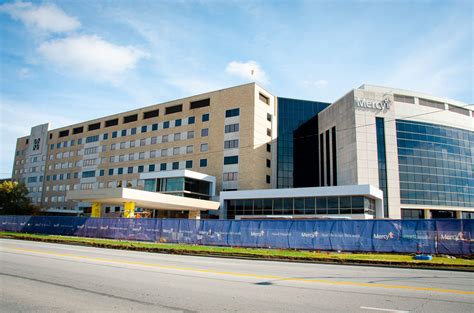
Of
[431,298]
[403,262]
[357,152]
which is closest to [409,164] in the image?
[357,152]

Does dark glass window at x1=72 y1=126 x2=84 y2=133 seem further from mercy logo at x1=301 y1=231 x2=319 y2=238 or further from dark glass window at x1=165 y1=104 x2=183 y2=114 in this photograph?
mercy logo at x1=301 y1=231 x2=319 y2=238

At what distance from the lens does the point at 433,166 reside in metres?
52.2

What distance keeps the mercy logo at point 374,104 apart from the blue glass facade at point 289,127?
41.9 feet

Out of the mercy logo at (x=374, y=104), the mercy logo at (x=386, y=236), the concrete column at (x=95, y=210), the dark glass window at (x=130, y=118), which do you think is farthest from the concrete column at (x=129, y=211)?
the dark glass window at (x=130, y=118)

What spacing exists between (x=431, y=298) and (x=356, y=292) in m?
1.64

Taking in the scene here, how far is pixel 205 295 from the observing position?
814 cm

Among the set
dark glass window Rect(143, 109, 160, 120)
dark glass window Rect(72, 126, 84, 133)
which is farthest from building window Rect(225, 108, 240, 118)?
dark glass window Rect(72, 126, 84, 133)

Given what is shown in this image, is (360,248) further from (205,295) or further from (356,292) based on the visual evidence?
(205,295)

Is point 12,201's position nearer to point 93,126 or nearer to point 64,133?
point 93,126

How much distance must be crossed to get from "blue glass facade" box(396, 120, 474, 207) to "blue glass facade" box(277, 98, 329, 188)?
15.7m

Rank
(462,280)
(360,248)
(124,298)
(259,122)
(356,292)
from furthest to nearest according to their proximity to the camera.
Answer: (259,122), (360,248), (462,280), (356,292), (124,298)

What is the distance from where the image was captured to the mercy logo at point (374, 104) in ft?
169

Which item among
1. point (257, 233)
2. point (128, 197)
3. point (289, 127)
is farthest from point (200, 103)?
point (257, 233)

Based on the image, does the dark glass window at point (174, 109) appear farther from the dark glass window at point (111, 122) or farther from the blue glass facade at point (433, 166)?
the blue glass facade at point (433, 166)
